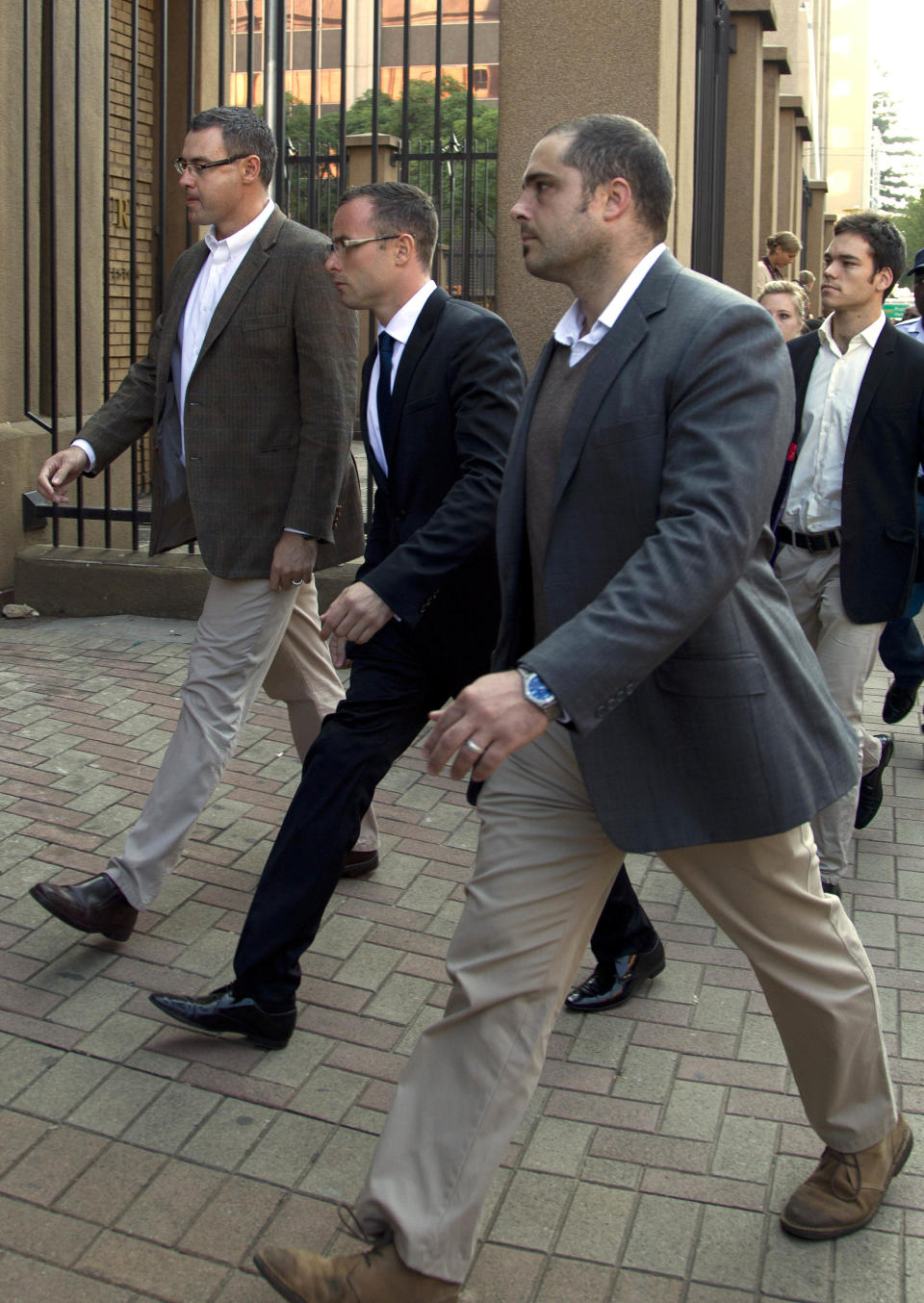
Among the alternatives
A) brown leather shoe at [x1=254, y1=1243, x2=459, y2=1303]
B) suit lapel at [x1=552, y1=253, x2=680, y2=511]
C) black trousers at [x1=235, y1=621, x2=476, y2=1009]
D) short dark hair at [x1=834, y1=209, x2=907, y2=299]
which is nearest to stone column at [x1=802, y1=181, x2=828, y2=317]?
short dark hair at [x1=834, y1=209, x2=907, y2=299]

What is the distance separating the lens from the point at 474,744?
7.07 feet

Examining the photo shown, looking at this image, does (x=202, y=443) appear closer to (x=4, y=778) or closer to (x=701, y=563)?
(x=4, y=778)

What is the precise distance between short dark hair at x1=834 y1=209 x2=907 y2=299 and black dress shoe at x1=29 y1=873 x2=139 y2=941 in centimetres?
294

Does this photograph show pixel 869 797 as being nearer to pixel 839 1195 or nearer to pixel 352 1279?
pixel 839 1195

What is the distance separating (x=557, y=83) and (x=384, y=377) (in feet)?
11.3

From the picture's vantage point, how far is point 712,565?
7.47 ft

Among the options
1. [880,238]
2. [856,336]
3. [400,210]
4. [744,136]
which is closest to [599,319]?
[400,210]

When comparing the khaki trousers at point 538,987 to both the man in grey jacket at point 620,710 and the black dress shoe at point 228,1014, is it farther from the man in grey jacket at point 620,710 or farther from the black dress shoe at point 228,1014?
the black dress shoe at point 228,1014

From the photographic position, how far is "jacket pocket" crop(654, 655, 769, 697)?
246 centimetres

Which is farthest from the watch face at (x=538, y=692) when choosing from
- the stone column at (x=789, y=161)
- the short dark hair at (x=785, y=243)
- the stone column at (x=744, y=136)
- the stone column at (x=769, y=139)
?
the stone column at (x=789, y=161)

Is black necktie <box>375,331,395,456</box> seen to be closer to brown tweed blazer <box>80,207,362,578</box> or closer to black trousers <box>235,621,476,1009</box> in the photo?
brown tweed blazer <box>80,207,362,578</box>

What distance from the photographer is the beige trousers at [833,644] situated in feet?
14.5

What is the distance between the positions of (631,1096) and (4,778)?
8.94ft

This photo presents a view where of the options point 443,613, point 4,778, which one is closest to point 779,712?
point 443,613
